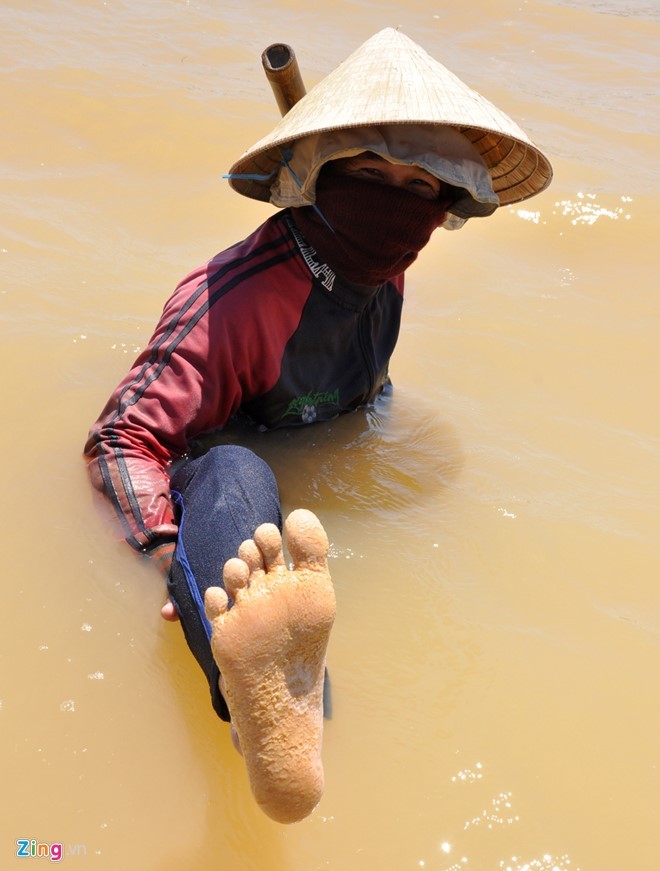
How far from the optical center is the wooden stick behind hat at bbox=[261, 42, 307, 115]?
2031 millimetres

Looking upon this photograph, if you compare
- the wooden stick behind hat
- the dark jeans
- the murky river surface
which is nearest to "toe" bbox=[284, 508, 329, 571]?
the dark jeans

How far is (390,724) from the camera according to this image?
1.54 m

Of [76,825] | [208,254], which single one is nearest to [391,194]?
[76,825]

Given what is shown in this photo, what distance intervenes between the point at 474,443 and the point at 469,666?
82cm

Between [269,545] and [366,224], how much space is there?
894mm

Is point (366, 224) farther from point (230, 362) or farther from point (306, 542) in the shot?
point (306, 542)

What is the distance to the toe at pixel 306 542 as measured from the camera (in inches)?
47.3

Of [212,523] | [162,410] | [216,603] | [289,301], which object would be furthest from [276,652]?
[289,301]

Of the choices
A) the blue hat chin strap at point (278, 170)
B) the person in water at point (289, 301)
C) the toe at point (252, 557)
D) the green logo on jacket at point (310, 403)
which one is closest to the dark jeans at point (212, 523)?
the person in water at point (289, 301)

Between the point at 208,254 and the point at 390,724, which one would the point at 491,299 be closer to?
the point at 208,254

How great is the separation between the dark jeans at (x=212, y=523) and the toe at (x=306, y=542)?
0.89 ft

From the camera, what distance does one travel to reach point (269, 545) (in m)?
1.21

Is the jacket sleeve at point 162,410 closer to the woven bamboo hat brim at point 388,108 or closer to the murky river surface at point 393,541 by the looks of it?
the murky river surface at point 393,541
